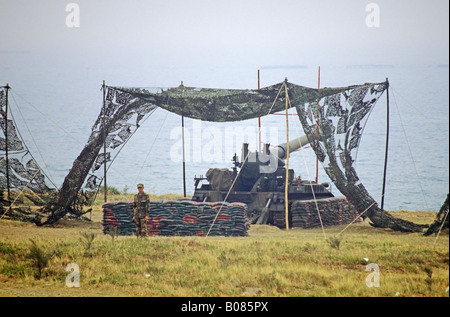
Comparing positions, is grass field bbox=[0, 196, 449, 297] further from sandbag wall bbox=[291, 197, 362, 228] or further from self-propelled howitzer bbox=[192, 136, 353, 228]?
self-propelled howitzer bbox=[192, 136, 353, 228]

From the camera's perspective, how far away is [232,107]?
2748cm

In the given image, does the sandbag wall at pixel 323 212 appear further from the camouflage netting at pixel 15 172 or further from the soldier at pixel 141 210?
the camouflage netting at pixel 15 172

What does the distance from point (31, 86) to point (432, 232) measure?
381 feet

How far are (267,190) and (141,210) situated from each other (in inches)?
239

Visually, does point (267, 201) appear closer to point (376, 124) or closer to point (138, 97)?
point (138, 97)

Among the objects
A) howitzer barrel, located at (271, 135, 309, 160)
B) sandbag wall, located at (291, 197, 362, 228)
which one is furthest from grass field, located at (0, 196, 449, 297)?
howitzer barrel, located at (271, 135, 309, 160)

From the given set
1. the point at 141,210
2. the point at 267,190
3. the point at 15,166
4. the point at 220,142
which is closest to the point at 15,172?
the point at 15,166

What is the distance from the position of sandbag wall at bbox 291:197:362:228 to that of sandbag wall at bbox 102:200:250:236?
2.69 m

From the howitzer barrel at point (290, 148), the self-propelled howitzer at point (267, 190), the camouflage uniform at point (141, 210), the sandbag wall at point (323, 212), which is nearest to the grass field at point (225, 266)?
the camouflage uniform at point (141, 210)

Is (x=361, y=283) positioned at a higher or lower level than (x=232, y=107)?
lower

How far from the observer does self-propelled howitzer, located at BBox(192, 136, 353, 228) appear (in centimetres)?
2819

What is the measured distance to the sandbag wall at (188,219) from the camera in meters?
25.7

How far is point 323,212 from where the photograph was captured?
2869cm
